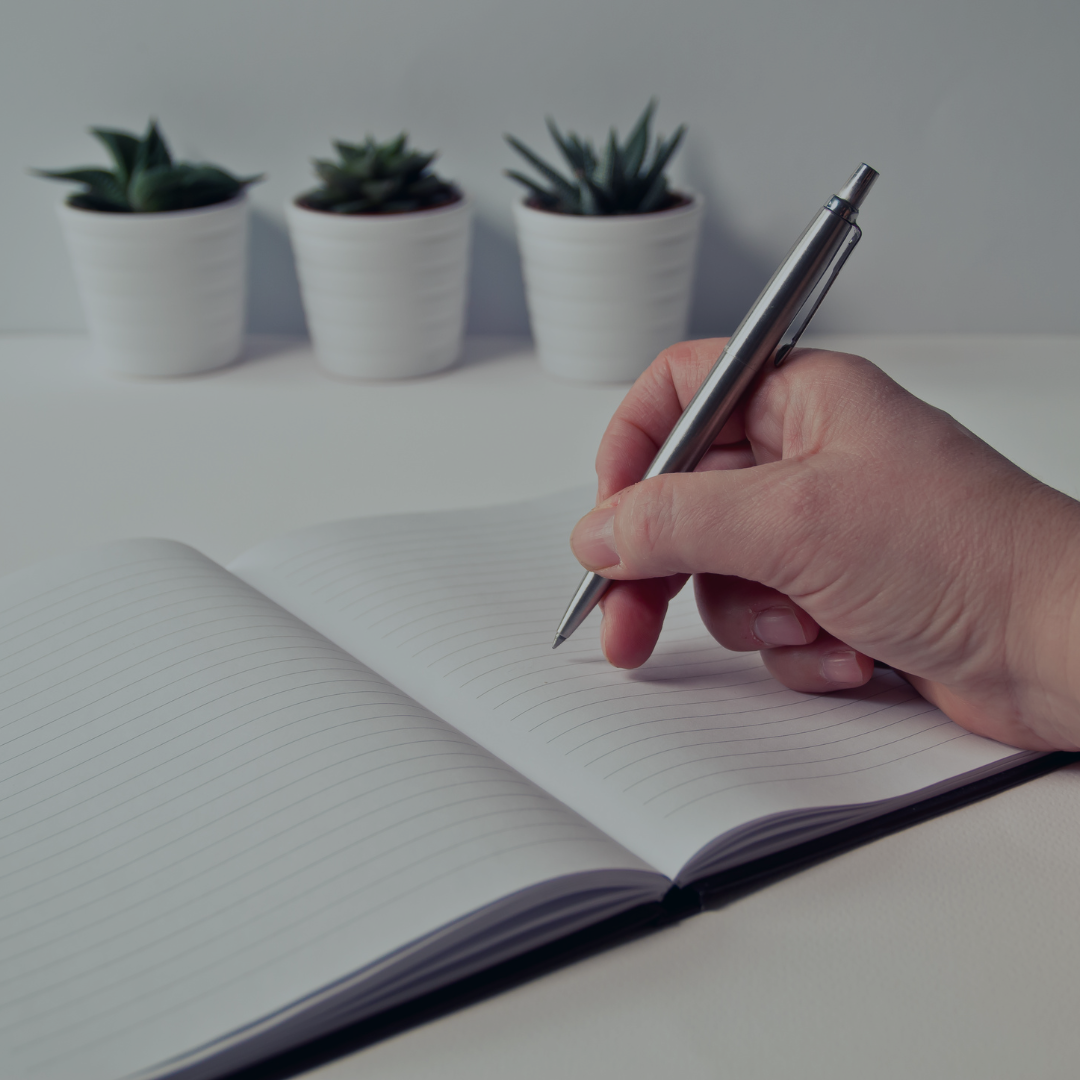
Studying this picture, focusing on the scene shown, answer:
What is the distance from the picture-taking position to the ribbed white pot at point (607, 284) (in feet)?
3.19

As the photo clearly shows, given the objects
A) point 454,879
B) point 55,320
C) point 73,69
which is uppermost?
point 73,69

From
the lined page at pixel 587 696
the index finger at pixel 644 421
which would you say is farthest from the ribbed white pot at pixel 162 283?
the index finger at pixel 644 421

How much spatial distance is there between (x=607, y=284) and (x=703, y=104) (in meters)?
0.25

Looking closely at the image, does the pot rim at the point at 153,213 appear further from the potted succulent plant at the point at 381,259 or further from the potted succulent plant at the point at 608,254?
the potted succulent plant at the point at 608,254

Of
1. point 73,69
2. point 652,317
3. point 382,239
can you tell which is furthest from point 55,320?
point 652,317

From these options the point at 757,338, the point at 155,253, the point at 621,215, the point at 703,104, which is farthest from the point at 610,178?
the point at 757,338

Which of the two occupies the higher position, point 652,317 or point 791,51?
point 791,51

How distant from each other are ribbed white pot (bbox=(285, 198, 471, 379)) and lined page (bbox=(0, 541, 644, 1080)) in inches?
20.9

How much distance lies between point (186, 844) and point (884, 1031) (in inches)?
10.1

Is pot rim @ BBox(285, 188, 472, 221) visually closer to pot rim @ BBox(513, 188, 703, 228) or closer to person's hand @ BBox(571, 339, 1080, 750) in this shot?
pot rim @ BBox(513, 188, 703, 228)

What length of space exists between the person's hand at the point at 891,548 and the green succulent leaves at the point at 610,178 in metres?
0.53

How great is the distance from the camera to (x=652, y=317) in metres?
1.01

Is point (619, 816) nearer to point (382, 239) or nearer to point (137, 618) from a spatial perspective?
point (137, 618)

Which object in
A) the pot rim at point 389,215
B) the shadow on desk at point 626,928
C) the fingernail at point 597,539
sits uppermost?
the pot rim at point 389,215
